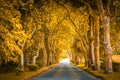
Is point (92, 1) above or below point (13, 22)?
above

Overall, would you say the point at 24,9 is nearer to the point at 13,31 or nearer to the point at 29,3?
the point at 29,3

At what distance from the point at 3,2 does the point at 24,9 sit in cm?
990

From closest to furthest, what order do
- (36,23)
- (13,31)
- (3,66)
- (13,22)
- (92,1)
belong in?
(13,22) → (13,31) → (92,1) → (36,23) → (3,66)

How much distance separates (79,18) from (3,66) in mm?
16125

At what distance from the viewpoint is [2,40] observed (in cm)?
3017

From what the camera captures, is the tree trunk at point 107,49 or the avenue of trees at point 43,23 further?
the tree trunk at point 107,49

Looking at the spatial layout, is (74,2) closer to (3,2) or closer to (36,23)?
(36,23)

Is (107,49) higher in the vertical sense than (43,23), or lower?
lower

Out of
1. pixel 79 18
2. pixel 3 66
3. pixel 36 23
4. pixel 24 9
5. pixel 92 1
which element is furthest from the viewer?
pixel 79 18

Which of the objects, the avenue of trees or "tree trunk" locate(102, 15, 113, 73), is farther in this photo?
"tree trunk" locate(102, 15, 113, 73)

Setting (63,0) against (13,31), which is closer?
(13,31)

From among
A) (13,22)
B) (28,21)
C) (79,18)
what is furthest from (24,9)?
(79,18)

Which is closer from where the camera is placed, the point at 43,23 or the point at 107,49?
the point at 107,49

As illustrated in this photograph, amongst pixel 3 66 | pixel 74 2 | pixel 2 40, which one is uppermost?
pixel 74 2
